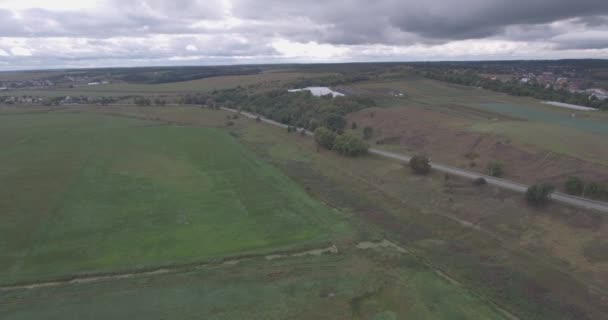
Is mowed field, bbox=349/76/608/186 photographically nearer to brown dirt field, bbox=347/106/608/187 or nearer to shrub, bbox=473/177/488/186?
brown dirt field, bbox=347/106/608/187

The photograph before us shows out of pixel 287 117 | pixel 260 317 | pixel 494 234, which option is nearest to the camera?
pixel 260 317

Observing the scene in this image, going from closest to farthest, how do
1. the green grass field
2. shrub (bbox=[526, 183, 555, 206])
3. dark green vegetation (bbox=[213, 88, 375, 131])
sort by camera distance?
the green grass field → shrub (bbox=[526, 183, 555, 206]) → dark green vegetation (bbox=[213, 88, 375, 131])

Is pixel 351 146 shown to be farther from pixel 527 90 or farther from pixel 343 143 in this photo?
pixel 527 90

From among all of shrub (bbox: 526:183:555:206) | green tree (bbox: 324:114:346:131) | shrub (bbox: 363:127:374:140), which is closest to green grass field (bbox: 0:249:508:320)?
shrub (bbox: 526:183:555:206)

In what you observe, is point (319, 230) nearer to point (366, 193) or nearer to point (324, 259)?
point (324, 259)

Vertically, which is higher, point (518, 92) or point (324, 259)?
point (518, 92)

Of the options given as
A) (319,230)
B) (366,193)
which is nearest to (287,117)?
(366,193)
